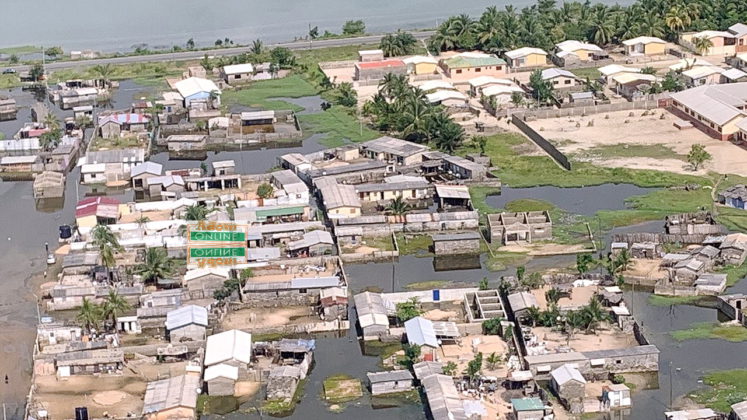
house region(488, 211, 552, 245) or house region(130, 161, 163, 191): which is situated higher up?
house region(130, 161, 163, 191)

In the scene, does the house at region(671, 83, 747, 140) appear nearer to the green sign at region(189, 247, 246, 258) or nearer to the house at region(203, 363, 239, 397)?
→ the green sign at region(189, 247, 246, 258)

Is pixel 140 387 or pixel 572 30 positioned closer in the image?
pixel 140 387

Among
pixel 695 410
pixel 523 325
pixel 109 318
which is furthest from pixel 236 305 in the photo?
pixel 695 410

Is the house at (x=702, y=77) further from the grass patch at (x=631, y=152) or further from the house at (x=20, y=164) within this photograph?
the house at (x=20, y=164)

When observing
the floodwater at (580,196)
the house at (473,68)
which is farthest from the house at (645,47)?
the floodwater at (580,196)

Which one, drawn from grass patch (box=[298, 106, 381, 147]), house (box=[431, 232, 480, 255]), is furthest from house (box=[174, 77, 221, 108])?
house (box=[431, 232, 480, 255])

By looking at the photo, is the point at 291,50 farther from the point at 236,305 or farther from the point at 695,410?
the point at 695,410
